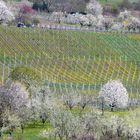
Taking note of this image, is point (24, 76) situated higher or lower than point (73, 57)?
lower

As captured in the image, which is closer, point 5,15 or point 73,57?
point 73,57

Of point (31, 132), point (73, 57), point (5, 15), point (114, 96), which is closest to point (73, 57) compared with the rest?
point (73, 57)

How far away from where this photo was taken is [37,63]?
375 ft

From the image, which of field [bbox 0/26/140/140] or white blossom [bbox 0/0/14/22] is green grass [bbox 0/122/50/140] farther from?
white blossom [bbox 0/0/14/22]

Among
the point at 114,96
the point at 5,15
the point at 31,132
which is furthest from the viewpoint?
the point at 5,15

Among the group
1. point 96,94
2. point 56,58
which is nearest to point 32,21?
point 56,58

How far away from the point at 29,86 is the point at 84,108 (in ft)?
29.1

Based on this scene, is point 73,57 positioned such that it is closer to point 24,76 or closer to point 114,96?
point 114,96

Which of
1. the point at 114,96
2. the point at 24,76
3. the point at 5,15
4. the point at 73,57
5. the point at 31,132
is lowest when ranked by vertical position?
the point at 31,132

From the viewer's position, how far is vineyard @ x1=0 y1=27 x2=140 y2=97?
354ft

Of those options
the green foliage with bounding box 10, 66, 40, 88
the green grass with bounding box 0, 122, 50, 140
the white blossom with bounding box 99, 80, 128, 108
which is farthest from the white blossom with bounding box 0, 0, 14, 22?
the green grass with bounding box 0, 122, 50, 140

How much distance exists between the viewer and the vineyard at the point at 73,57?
107850mm

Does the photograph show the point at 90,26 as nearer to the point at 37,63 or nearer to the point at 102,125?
the point at 37,63

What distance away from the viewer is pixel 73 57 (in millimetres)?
123812
